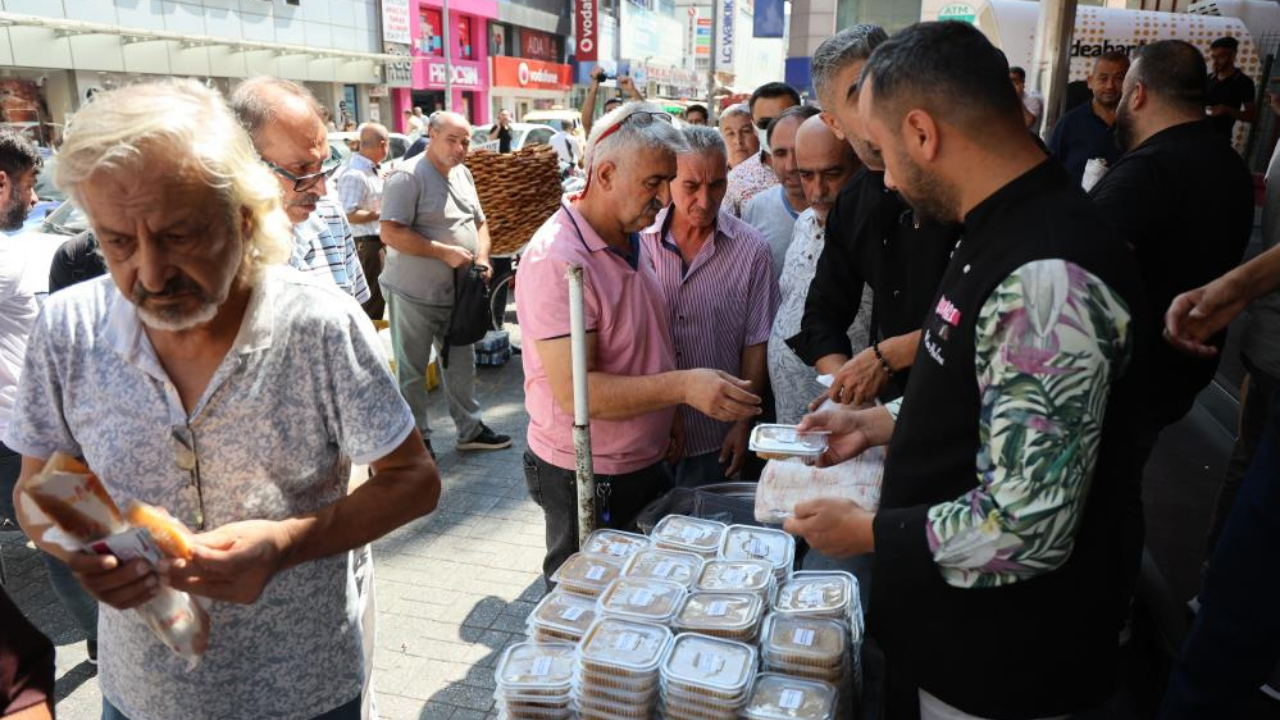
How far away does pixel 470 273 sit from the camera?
17.7 ft

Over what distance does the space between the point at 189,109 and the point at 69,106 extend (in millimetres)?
23068

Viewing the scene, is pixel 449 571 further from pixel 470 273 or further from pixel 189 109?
pixel 189 109

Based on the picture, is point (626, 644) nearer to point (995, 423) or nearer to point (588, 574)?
point (588, 574)

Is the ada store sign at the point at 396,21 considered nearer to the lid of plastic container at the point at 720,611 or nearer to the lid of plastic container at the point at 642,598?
the lid of plastic container at the point at 642,598

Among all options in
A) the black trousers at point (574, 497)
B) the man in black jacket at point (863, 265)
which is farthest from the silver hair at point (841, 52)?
the black trousers at point (574, 497)

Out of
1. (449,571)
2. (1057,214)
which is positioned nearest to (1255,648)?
(1057,214)

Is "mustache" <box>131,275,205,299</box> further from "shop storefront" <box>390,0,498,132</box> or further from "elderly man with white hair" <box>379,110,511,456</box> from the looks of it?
"shop storefront" <box>390,0,498,132</box>

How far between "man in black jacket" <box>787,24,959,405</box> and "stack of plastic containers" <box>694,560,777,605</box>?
0.66 metres

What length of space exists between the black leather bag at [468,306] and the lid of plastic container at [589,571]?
138 inches

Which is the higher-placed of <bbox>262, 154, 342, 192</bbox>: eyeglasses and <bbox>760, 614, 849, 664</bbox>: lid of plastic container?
<bbox>262, 154, 342, 192</bbox>: eyeglasses

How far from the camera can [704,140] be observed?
313 cm

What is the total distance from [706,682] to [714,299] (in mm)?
1786

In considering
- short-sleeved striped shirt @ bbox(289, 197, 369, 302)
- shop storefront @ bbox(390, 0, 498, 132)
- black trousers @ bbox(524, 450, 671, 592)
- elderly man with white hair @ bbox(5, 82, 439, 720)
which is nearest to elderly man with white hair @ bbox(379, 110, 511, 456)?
short-sleeved striped shirt @ bbox(289, 197, 369, 302)

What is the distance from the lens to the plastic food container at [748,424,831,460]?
202 centimetres
